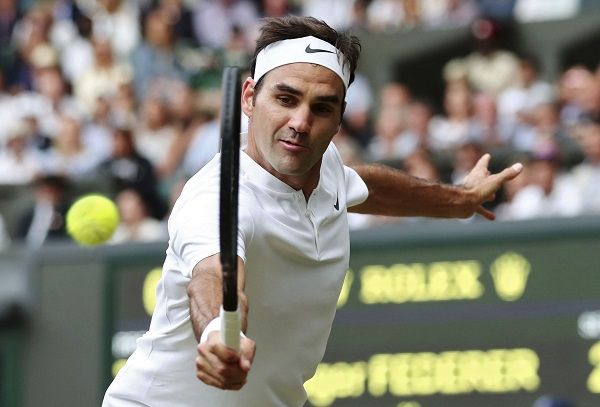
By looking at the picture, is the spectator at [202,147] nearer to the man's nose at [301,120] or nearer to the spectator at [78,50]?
the spectator at [78,50]

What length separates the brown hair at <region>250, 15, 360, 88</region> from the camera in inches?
179

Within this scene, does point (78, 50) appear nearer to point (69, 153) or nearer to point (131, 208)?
point (69, 153)

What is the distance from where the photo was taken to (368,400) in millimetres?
8242

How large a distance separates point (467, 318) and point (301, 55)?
3911mm

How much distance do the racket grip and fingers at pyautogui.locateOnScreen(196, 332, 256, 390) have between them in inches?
0.6

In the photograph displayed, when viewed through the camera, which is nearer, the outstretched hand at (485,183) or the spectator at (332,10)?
the outstretched hand at (485,183)

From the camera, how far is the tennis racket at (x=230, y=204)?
3.44 meters

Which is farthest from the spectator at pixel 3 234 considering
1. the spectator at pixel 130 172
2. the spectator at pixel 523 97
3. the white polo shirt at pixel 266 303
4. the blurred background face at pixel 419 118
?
the white polo shirt at pixel 266 303

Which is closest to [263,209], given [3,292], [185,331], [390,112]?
[185,331]

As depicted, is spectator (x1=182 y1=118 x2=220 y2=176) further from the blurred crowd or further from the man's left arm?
the man's left arm

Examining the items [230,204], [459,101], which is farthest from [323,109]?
[459,101]

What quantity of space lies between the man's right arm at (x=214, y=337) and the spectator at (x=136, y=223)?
633 centimetres

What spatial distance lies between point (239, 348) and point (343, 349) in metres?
4.95

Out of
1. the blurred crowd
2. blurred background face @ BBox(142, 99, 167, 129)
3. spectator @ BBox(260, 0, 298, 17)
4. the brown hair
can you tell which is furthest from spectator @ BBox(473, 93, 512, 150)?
the brown hair
